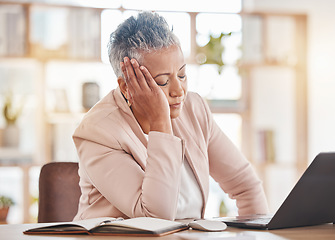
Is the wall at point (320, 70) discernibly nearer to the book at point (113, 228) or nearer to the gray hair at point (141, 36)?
the gray hair at point (141, 36)

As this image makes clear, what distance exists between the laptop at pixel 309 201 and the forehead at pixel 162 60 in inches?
19.2

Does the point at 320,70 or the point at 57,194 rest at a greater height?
the point at 320,70

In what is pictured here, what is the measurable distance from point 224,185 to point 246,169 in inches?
4.0

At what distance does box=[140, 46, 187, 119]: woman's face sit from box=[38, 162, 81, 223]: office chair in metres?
0.45

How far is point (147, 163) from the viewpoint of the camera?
1411 millimetres

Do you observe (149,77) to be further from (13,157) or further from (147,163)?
(13,157)

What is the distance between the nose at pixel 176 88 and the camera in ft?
5.13

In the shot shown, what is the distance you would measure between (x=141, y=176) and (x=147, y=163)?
0.16ft

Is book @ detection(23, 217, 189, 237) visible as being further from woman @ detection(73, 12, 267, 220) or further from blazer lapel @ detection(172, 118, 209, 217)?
blazer lapel @ detection(172, 118, 209, 217)

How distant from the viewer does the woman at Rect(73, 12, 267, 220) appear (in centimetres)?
141

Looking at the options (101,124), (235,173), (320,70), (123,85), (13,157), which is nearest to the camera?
(101,124)

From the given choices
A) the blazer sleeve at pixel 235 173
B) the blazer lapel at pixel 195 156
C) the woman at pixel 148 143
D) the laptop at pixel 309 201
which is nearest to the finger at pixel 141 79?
the woman at pixel 148 143

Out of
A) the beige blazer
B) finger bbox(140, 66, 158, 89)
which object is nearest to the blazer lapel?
the beige blazer

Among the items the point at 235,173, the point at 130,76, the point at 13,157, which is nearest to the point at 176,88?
→ the point at 130,76
